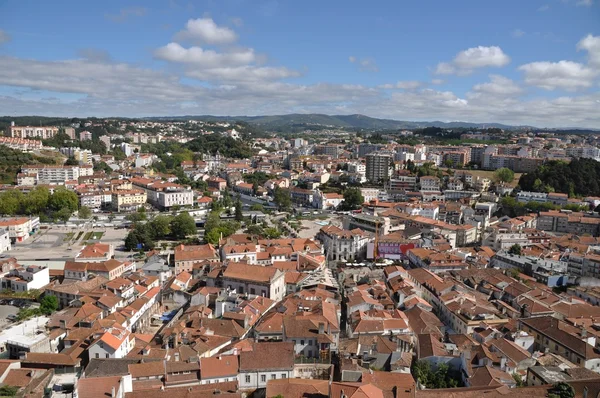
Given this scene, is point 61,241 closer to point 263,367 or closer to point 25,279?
point 25,279

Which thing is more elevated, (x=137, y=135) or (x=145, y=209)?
(x=137, y=135)

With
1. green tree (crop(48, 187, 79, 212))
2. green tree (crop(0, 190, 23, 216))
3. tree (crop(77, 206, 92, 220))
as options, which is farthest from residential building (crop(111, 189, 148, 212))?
green tree (crop(0, 190, 23, 216))

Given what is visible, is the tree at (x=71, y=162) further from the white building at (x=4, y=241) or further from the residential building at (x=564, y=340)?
the residential building at (x=564, y=340)

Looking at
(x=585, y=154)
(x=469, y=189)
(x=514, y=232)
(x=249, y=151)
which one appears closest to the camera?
(x=514, y=232)

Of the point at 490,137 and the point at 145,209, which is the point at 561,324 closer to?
the point at 145,209

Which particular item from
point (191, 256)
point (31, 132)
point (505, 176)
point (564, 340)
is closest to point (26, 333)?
point (191, 256)

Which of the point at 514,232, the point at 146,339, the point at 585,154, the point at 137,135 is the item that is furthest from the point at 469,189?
the point at 137,135

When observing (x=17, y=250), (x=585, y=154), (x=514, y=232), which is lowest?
(x=17, y=250)
